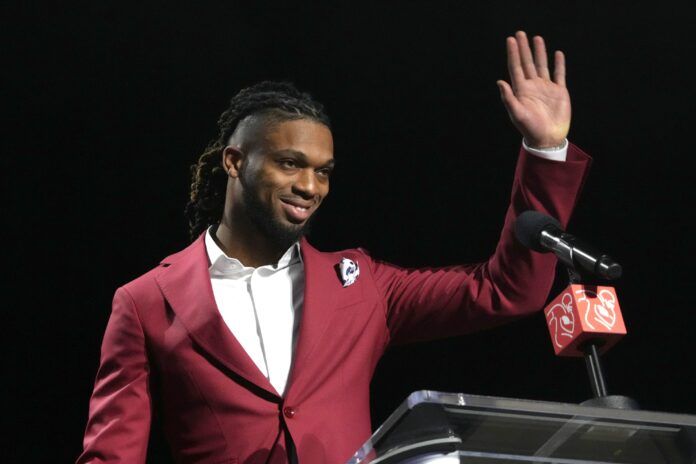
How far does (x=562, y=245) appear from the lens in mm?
1430

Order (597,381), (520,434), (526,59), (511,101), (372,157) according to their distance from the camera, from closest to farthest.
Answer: (520,434) → (597,381) → (511,101) → (526,59) → (372,157)

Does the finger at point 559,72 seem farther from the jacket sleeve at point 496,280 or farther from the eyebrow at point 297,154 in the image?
the eyebrow at point 297,154

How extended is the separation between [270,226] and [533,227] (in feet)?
2.56

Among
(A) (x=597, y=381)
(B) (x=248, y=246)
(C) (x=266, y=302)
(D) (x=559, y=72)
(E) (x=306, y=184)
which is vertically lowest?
(A) (x=597, y=381)

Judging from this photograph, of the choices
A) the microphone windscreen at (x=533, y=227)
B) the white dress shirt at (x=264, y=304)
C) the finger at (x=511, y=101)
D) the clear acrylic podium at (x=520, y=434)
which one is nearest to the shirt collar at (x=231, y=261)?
the white dress shirt at (x=264, y=304)

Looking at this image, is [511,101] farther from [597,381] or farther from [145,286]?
[145,286]

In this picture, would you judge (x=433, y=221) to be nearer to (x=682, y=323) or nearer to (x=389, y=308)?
(x=682, y=323)

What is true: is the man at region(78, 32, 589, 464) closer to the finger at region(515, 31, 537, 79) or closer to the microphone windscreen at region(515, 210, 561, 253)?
the finger at region(515, 31, 537, 79)

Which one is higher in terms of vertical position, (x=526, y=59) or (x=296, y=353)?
(x=526, y=59)

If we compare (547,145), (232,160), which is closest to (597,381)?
(547,145)

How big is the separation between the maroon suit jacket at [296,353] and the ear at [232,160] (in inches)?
11.6

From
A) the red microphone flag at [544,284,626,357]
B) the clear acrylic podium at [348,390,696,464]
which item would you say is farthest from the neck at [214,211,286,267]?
the clear acrylic podium at [348,390,696,464]

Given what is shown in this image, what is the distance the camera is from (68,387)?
11.0ft

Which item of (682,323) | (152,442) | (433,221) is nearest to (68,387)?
(152,442)
